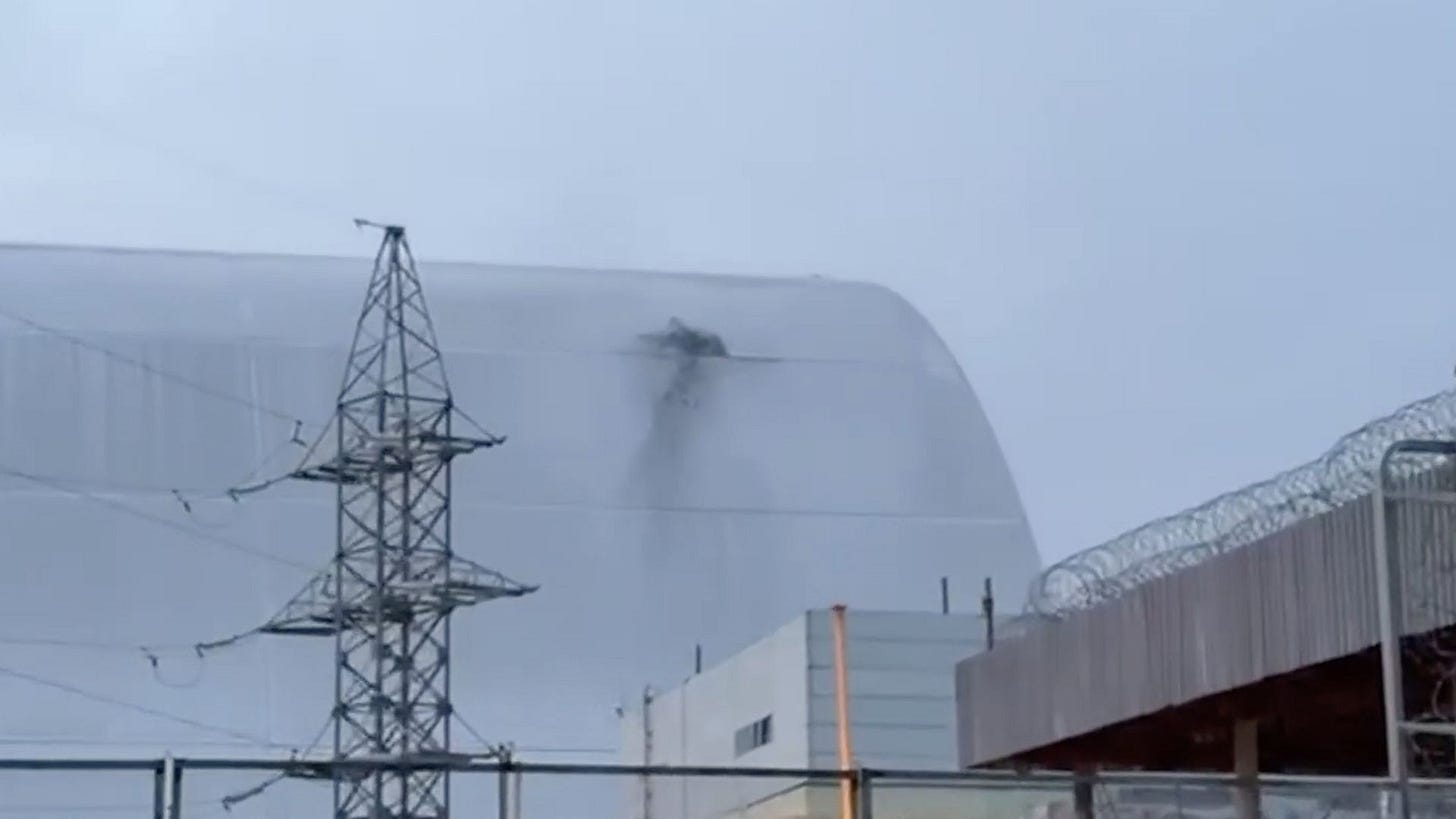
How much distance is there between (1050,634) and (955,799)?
1092 cm

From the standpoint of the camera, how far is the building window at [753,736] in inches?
1879

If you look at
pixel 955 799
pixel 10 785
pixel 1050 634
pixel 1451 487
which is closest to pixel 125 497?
pixel 10 785

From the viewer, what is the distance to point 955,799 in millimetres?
36625

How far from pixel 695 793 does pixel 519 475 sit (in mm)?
19124

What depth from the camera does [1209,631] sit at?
2319 centimetres

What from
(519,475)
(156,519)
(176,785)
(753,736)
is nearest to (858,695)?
(753,736)

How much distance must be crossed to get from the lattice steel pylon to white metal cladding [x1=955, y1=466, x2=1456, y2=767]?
15.9 m

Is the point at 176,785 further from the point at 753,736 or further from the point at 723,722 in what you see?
the point at 723,722

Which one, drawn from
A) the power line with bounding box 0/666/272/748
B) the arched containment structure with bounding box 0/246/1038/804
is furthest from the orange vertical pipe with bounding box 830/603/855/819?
the power line with bounding box 0/666/272/748

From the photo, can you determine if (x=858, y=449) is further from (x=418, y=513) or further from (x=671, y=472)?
(x=418, y=513)

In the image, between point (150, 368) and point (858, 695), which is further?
point (150, 368)

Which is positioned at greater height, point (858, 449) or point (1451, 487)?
point (858, 449)

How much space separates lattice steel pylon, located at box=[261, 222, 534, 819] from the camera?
4619 cm

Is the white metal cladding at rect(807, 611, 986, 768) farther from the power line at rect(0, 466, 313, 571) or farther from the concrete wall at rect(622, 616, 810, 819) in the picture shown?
the power line at rect(0, 466, 313, 571)
